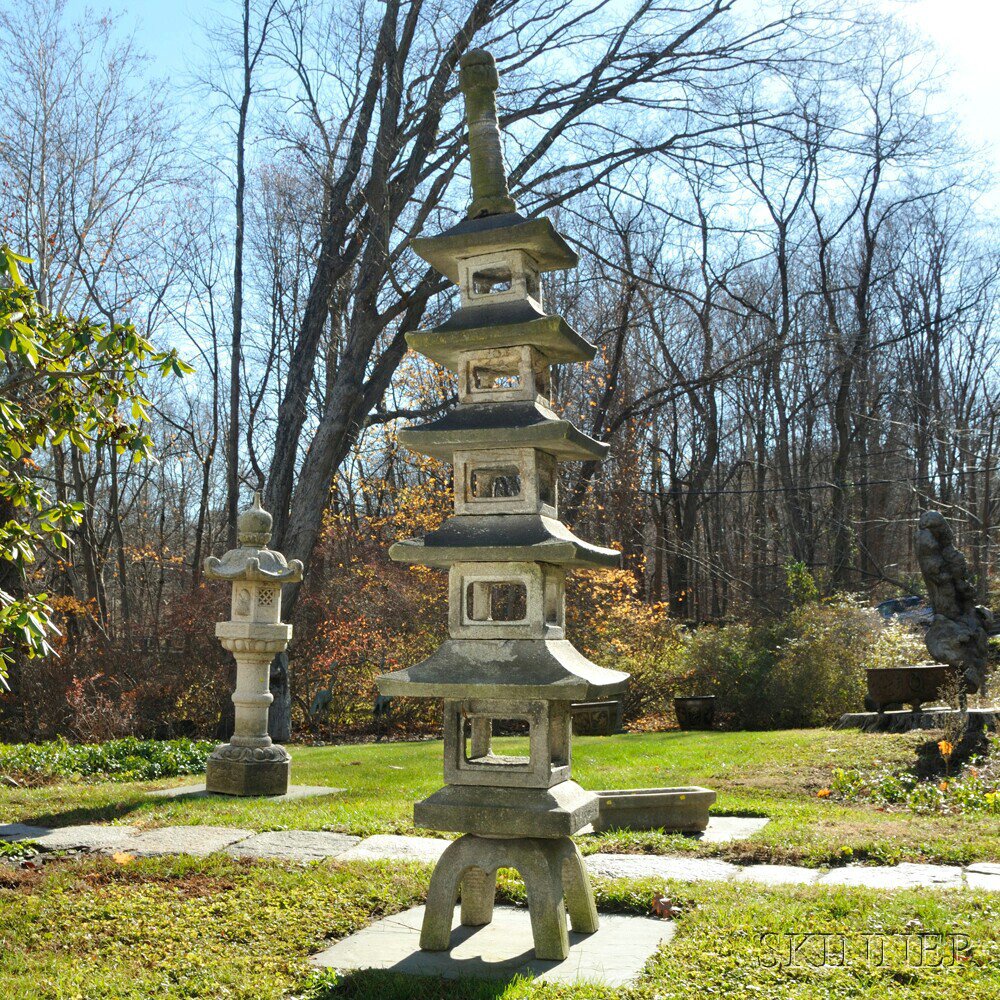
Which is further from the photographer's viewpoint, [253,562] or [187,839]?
[253,562]

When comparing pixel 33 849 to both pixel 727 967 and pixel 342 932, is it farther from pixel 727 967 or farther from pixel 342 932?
pixel 727 967

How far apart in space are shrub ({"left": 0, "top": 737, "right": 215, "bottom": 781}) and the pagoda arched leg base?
282 inches

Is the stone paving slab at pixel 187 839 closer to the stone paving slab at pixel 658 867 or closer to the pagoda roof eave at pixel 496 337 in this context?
the stone paving slab at pixel 658 867

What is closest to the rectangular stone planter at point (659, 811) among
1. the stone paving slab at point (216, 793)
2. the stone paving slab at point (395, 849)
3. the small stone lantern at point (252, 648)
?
the stone paving slab at point (395, 849)

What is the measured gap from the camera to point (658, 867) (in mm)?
6402

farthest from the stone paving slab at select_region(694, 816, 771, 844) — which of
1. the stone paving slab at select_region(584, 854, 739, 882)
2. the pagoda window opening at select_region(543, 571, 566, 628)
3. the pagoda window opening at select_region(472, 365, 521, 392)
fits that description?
the pagoda window opening at select_region(472, 365, 521, 392)

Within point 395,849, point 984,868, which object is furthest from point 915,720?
point 395,849

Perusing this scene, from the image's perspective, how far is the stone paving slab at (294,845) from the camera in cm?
681

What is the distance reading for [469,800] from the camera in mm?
5039

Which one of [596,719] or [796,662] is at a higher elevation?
[796,662]

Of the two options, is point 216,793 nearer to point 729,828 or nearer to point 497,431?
point 729,828

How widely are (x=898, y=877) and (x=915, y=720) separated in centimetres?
696

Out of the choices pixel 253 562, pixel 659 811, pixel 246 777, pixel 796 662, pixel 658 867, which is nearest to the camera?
pixel 658 867

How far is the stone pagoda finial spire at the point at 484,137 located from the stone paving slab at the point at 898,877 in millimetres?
4437
